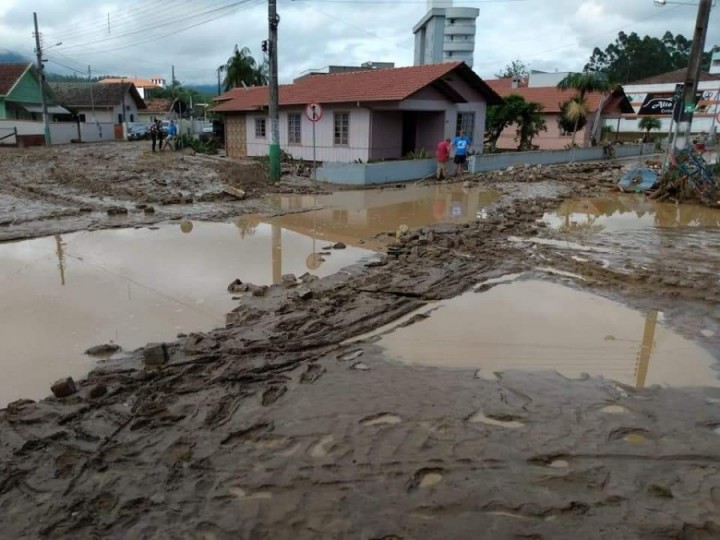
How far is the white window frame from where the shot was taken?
26875mm

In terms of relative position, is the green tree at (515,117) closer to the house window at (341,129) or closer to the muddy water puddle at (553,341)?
the house window at (341,129)

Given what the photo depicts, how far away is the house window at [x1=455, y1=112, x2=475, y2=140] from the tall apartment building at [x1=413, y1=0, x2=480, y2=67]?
2333 inches

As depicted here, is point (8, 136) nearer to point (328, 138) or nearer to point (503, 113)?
point (328, 138)

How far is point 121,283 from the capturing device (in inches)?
331

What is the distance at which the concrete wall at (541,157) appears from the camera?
24594mm

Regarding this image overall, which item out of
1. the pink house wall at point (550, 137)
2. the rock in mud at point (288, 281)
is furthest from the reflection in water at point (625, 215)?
the pink house wall at point (550, 137)

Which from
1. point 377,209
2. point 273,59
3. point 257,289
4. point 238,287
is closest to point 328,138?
point 273,59

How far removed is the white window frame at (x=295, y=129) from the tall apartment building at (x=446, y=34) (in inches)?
2402

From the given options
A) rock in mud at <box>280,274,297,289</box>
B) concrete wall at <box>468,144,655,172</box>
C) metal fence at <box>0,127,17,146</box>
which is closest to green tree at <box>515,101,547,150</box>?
concrete wall at <box>468,144,655,172</box>

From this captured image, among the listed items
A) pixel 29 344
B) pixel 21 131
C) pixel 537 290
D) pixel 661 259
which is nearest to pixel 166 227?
pixel 29 344

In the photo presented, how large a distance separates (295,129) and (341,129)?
9.91 ft

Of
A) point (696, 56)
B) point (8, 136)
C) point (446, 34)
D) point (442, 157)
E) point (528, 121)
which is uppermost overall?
point (446, 34)

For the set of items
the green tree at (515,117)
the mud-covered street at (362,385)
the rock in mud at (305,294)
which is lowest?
the mud-covered street at (362,385)

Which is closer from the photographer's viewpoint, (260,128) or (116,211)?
(116,211)
